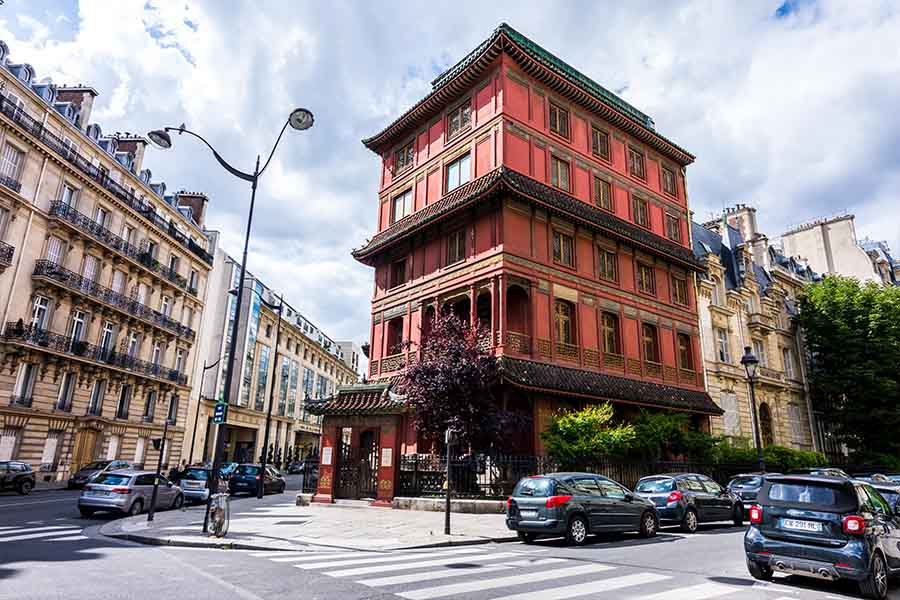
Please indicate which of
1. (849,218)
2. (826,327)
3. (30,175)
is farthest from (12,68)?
(849,218)

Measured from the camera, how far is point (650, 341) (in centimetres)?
2739

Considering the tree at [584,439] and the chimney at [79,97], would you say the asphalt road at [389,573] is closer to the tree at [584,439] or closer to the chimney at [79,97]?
the tree at [584,439]

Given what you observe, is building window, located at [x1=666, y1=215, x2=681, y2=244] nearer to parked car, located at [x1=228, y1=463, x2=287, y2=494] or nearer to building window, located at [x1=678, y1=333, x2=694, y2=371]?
building window, located at [x1=678, y1=333, x2=694, y2=371]

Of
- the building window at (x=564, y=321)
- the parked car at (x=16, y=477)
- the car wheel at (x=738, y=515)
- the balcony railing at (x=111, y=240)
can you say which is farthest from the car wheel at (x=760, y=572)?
the balcony railing at (x=111, y=240)

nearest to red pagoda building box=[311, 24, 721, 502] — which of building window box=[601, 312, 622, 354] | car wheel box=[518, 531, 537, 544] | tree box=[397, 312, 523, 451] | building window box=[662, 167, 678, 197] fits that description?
building window box=[601, 312, 622, 354]

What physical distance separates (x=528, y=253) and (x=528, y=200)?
7.16 feet

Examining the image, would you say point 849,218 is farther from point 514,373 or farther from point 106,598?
point 106,598

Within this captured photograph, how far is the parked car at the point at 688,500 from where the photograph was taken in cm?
1443

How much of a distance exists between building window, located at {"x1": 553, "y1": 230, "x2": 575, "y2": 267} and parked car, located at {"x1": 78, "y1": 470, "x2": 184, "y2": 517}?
1714 cm

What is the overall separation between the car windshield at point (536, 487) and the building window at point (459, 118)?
1764 cm

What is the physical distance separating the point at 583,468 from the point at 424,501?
225 inches

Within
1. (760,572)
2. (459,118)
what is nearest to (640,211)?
(459,118)

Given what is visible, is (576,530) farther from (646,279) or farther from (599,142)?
(599,142)

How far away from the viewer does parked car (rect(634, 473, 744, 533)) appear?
1443 centimetres
